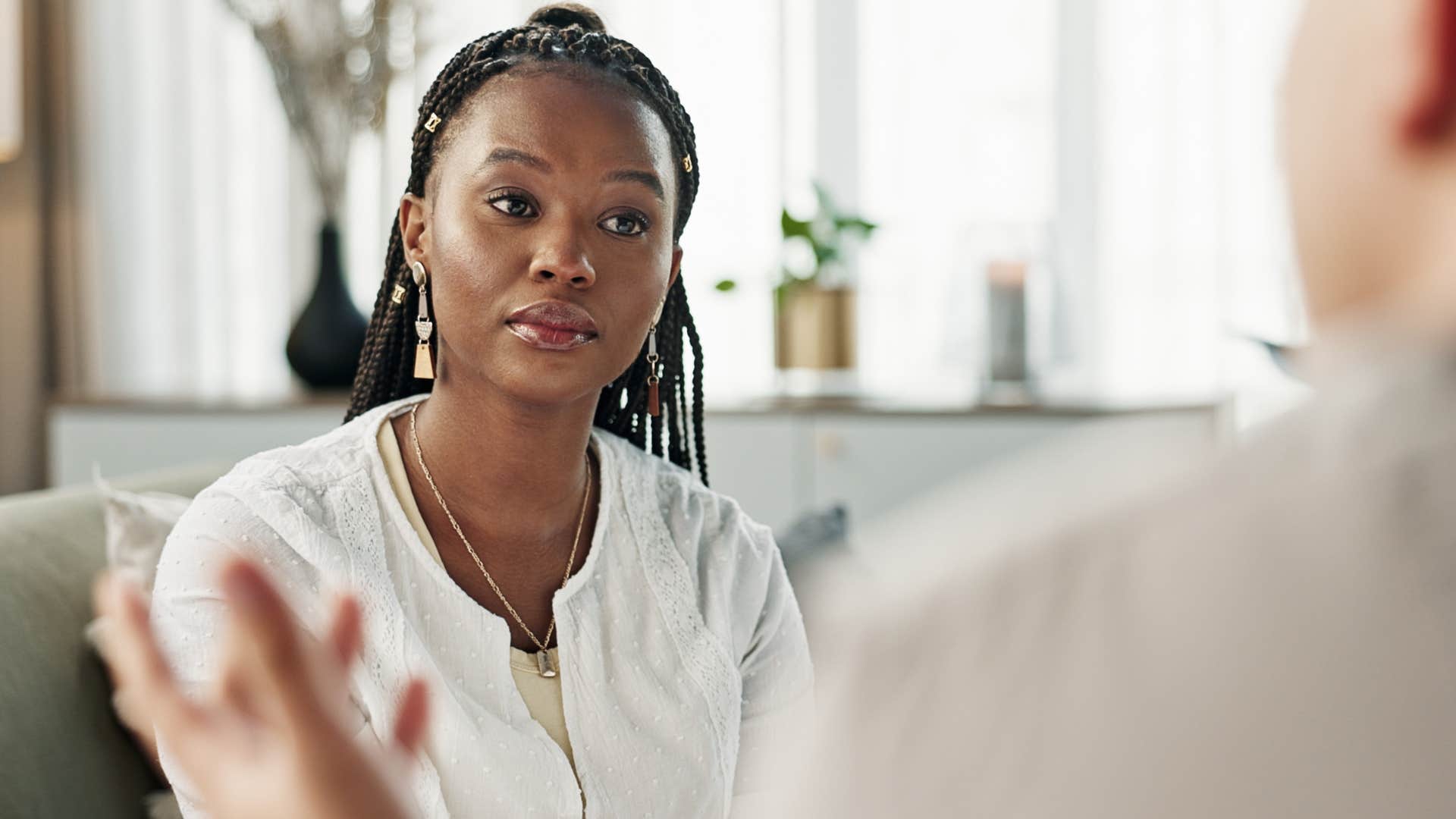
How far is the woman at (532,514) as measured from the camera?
1.12 meters

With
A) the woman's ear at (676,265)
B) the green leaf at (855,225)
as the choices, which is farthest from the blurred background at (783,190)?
the woman's ear at (676,265)

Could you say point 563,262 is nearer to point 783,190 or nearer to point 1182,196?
point 783,190

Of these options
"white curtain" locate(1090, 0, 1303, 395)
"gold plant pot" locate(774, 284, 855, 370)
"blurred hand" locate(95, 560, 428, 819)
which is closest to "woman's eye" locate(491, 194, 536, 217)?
"blurred hand" locate(95, 560, 428, 819)

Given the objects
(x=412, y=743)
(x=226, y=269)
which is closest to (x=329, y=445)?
(x=412, y=743)

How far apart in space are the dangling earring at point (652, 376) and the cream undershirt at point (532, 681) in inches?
11.7

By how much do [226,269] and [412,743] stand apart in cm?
334

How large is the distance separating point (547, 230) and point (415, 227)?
0.54 feet

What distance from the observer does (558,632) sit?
121 cm

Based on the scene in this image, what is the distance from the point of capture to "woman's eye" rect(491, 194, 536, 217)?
4.00 feet

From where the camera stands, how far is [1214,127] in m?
3.32

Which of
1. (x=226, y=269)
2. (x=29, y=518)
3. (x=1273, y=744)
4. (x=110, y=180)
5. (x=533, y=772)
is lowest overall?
(x=533, y=772)

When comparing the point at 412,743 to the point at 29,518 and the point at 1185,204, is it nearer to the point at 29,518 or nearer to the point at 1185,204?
the point at 29,518

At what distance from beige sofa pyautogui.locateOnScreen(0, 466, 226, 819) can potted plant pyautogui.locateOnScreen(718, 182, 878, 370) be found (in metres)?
1.93

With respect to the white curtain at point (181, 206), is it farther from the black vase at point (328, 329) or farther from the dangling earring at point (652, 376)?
the dangling earring at point (652, 376)
